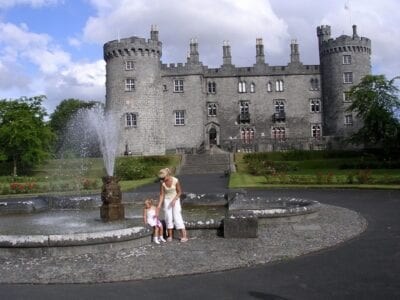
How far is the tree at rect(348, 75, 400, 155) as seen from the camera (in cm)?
4591

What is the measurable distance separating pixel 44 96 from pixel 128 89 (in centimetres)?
920

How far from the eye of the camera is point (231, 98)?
60.1 metres

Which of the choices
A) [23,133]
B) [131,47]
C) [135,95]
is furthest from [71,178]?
[131,47]

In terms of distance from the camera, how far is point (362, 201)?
60.7ft

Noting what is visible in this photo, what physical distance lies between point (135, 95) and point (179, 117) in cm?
658

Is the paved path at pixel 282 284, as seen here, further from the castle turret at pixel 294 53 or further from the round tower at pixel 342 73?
the castle turret at pixel 294 53

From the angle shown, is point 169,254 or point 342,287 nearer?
point 342,287

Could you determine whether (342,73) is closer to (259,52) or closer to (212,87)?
(259,52)

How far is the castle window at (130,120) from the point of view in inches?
2122

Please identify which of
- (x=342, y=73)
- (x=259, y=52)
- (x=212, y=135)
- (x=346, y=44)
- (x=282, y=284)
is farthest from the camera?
(x=259, y=52)

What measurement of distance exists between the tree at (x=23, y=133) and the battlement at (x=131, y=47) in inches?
433

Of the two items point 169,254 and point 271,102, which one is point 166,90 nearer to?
point 271,102

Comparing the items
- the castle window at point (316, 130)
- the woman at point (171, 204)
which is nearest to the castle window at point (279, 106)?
the castle window at point (316, 130)

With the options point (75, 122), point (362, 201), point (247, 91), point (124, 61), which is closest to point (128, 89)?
point (124, 61)
